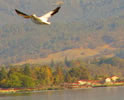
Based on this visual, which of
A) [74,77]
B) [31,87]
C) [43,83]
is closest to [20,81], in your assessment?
[31,87]

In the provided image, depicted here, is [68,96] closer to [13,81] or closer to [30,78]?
[13,81]

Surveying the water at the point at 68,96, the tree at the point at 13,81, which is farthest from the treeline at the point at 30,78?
the water at the point at 68,96

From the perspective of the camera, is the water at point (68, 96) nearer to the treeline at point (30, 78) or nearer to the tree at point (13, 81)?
the tree at point (13, 81)

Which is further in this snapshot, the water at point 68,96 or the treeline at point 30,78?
the treeline at point 30,78

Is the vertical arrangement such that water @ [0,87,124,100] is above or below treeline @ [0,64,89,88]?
below

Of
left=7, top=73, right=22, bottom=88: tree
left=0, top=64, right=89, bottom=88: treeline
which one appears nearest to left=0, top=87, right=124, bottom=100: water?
left=7, top=73, right=22, bottom=88: tree

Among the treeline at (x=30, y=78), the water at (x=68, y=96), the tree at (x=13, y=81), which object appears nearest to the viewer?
the water at (x=68, y=96)

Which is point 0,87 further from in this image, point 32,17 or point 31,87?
point 32,17

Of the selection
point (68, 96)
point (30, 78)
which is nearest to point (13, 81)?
point (30, 78)

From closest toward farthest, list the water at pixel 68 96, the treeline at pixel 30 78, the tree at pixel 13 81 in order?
the water at pixel 68 96 → the tree at pixel 13 81 → the treeline at pixel 30 78

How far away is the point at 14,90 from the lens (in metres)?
151

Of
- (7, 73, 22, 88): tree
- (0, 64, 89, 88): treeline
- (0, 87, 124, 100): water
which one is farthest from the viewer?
(0, 64, 89, 88): treeline

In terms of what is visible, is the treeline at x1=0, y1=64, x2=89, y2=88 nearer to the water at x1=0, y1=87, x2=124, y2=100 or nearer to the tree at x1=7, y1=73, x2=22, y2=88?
the tree at x1=7, y1=73, x2=22, y2=88

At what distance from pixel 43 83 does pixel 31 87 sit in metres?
11.5
